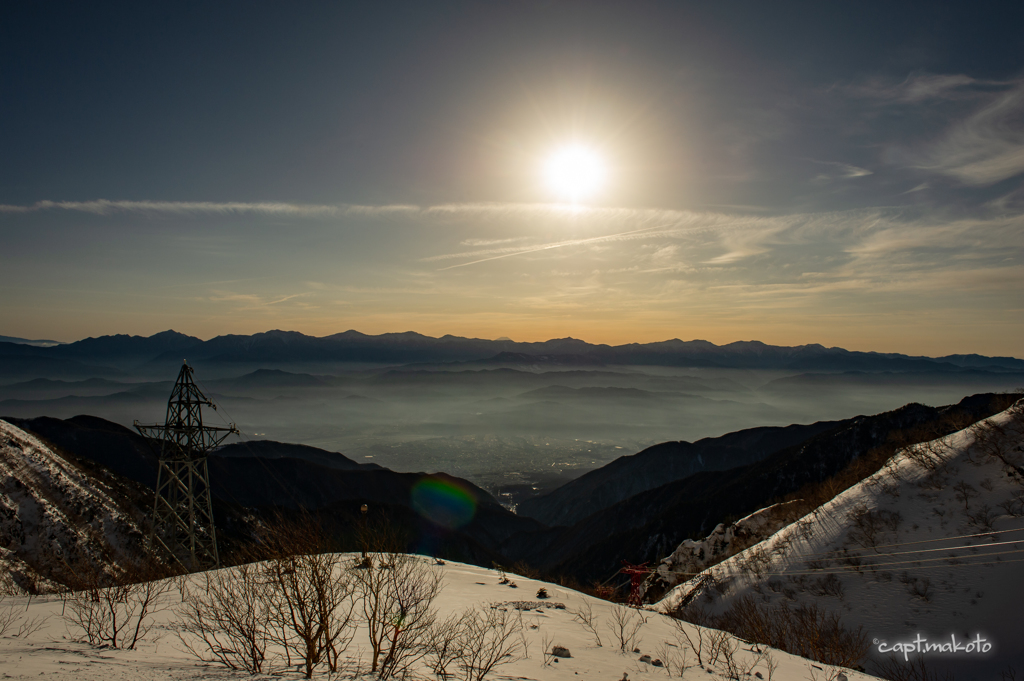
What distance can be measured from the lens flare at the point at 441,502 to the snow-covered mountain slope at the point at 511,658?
16088 centimetres

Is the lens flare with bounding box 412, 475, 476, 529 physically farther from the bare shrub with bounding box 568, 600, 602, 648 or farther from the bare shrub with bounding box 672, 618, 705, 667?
the bare shrub with bounding box 672, 618, 705, 667

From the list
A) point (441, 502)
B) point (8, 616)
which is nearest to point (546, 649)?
point (8, 616)

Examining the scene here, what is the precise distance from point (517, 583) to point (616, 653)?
440 inches

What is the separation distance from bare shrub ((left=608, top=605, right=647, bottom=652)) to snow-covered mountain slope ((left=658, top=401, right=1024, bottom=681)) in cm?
547

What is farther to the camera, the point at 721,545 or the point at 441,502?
the point at 441,502

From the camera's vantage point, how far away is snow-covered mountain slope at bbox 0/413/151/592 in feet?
101

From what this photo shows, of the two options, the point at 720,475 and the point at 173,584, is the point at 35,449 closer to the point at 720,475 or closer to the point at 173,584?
the point at 173,584

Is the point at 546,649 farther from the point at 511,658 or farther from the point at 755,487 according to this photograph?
the point at 755,487

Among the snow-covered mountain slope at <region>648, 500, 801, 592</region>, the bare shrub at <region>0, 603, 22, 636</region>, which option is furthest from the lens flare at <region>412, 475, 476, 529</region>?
the bare shrub at <region>0, 603, 22, 636</region>

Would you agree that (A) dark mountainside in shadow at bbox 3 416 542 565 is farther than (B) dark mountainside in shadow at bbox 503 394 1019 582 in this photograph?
Yes

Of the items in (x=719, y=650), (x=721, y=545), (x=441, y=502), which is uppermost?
(x=719, y=650)

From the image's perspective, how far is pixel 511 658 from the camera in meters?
14.3

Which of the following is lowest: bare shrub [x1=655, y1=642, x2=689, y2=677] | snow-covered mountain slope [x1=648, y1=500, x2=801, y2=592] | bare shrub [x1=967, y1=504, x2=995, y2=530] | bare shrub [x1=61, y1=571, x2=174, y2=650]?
snow-covered mountain slope [x1=648, y1=500, x2=801, y2=592]

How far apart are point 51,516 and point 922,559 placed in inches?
2244
